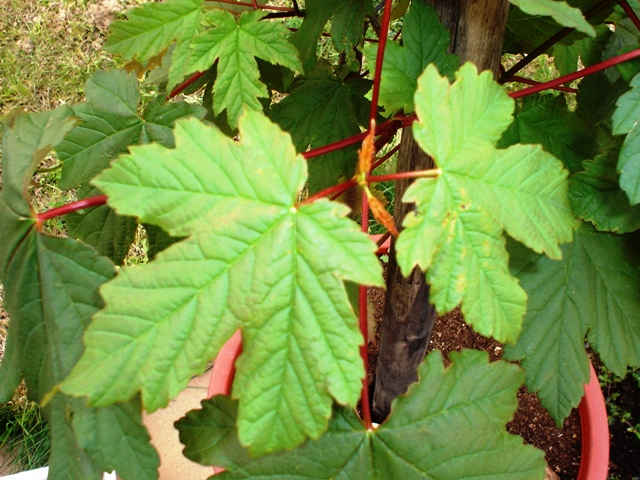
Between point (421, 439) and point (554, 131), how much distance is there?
543 mm

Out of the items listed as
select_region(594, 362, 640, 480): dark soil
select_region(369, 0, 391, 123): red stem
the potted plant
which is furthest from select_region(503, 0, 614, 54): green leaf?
select_region(594, 362, 640, 480): dark soil

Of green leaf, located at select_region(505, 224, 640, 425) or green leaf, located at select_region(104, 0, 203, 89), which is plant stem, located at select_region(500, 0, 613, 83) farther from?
green leaf, located at select_region(104, 0, 203, 89)

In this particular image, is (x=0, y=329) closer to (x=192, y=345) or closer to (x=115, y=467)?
(x=115, y=467)

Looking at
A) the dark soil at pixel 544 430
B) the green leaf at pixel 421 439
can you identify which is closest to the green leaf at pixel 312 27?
the green leaf at pixel 421 439

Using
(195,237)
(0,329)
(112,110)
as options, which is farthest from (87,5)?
(195,237)

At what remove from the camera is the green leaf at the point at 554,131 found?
0.92 metres

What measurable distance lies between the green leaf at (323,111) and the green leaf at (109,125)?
0.86ft

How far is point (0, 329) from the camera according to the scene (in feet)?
6.49

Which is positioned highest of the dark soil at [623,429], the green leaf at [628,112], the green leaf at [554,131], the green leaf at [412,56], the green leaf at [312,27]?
the green leaf at [312,27]

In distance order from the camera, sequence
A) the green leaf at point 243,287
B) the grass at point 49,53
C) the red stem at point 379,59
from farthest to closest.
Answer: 1. the grass at point 49,53
2. the red stem at point 379,59
3. the green leaf at point 243,287

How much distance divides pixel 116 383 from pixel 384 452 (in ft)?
1.24

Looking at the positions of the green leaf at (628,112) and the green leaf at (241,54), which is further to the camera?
the green leaf at (241,54)

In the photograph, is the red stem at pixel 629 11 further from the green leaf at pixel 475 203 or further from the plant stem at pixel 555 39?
the green leaf at pixel 475 203

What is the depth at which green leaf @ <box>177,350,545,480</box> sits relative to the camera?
736 mm
